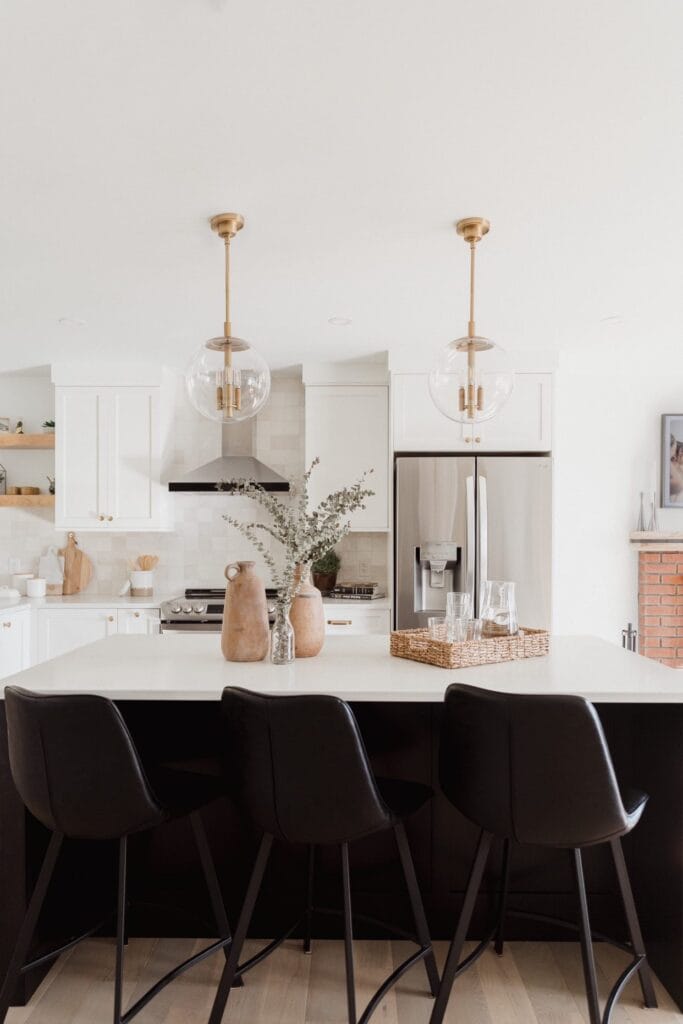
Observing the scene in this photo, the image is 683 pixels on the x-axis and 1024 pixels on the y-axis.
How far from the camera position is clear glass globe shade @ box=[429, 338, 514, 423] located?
2549mm

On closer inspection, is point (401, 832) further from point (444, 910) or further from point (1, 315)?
point (1, 315)

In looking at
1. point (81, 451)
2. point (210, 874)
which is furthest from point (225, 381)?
point (81, 451)

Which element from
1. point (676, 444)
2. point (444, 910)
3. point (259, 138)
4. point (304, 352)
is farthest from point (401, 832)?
point (676, 444)

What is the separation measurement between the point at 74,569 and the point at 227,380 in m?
3.32

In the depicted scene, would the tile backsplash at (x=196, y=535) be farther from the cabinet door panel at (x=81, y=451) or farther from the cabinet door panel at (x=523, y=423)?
the cabinet door panel at (x=523, y=423)

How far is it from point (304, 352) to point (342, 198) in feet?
6.91

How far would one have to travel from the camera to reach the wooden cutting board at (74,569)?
534 centimetres

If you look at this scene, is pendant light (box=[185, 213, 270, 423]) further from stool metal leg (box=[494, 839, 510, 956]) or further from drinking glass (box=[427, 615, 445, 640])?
stool metal leg (box=[494, 839, 510, 956])

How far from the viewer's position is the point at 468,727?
188 centimetres

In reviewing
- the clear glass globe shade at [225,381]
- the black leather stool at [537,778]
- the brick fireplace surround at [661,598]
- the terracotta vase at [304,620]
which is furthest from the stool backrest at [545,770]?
the brick fireplace surround at [661,598]

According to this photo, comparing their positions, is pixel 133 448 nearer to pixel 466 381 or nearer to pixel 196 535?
pixel 196 535

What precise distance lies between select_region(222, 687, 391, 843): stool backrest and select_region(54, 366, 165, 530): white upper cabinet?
3.36 metres

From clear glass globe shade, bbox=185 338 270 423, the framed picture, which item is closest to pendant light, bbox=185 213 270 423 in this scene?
clear glass globe shade, bbox=185 338 270 423

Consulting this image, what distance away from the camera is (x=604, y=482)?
5211mm
